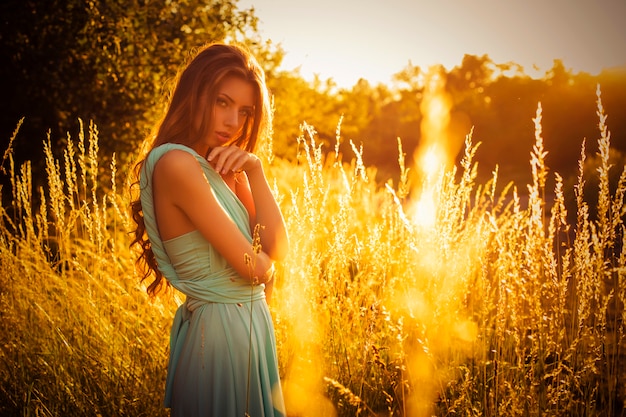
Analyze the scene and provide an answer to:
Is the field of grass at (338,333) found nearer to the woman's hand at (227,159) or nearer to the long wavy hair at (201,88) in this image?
the long wavy hair at (201,88)

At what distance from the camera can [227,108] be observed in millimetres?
1866

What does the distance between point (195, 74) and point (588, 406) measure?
6.42ft

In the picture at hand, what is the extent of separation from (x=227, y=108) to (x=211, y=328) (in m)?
0.80

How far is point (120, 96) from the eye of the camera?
659 cm

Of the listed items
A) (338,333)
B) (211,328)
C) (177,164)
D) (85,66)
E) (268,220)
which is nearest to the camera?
(177,164)

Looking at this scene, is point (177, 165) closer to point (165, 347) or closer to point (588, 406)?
point (165, 347)

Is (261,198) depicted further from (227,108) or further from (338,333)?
(338,333)

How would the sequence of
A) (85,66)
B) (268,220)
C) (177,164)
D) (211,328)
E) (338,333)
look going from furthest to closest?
(85,66) → (338,333) → (268,220) → (211,328) → (177,164)

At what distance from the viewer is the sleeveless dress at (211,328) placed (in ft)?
5.29

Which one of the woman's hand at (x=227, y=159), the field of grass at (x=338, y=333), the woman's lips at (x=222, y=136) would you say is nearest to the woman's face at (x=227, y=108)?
the woman's lips at (x=222, y=136)

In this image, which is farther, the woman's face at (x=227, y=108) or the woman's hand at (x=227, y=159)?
the woman's face at (x=227, y=108)

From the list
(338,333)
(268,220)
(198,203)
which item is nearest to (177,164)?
(198,203)

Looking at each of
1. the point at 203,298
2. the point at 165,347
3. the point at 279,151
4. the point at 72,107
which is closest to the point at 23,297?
the point at 165,347

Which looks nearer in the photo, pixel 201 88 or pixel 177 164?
pixel 177 164
